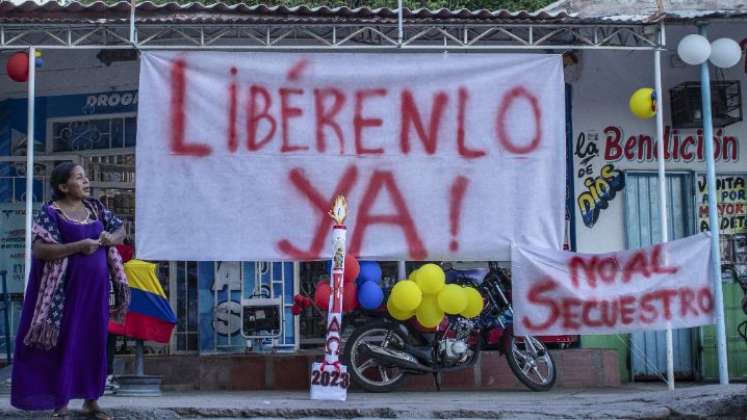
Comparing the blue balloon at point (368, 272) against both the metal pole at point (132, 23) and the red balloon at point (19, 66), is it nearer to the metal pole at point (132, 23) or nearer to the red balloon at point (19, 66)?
the metal pole at point (132, 23)

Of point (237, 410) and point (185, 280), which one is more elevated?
point (185, 280)

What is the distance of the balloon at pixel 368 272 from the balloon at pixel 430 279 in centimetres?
36

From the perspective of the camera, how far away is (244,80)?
870 cm

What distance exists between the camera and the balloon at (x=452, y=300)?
875cm

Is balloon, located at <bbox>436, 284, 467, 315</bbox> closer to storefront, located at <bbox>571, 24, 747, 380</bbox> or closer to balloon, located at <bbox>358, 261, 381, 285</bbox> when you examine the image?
balloon, located at <bbox>358, 261, 381, 285</bbox>

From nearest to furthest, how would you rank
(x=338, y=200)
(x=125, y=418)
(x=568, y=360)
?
Answer: (x=125, y=418) → (x=338, y=200) → (x=568, y=360)

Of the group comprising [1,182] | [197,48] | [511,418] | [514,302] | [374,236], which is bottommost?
[511,418]

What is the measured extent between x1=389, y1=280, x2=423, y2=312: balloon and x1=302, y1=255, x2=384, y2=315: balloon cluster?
205 mm

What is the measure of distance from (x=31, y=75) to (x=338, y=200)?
108 inches

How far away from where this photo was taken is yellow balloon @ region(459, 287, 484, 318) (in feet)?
29.2

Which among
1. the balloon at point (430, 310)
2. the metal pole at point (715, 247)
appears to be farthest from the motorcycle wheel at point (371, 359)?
the metal pole at point (715, 247)

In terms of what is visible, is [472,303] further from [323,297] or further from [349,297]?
[323,297]

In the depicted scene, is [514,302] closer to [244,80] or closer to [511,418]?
[511,418]

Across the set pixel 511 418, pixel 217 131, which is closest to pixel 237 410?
pixel 511 418
